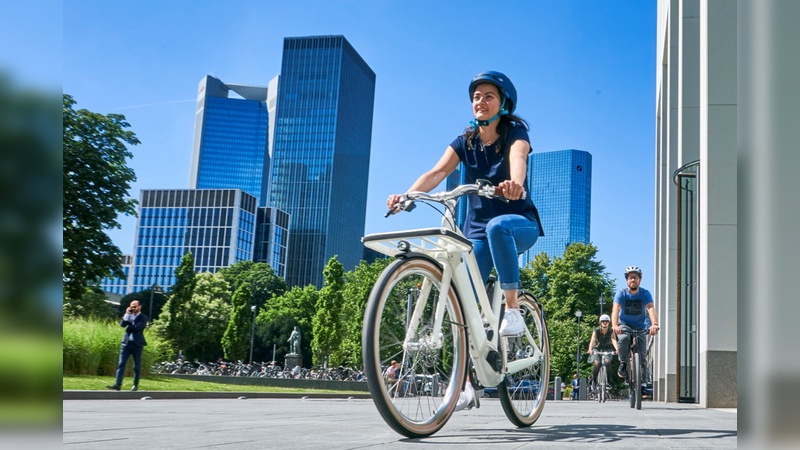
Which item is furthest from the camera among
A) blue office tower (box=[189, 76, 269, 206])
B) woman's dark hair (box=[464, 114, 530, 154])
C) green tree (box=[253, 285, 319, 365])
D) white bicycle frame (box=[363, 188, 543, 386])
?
blue office tower (box=[189, 76, 269, 206])

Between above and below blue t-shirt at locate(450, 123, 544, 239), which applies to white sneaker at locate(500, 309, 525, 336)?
below

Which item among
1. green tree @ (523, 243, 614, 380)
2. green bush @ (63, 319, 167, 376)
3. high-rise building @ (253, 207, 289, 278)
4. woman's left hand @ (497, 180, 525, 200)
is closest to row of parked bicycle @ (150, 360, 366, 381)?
green tree @ (523, 243, 614, 380)

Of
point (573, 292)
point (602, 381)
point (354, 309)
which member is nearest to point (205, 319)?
point (354, 309)

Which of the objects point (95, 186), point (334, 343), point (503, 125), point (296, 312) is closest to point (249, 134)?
point (296, 312)

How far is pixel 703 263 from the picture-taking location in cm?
1073

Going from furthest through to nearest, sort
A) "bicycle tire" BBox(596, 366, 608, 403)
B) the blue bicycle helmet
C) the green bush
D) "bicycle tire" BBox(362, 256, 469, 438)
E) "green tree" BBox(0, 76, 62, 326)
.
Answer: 1. the green bush
2. "bicycle tire" BBox(596, 366, 608, 403)
3. the blue bicycle helmet
4. "bicycle tire" BBox(362, 256, 469, 438)
5. "green tree" BBox(0, 76, 62, 326)

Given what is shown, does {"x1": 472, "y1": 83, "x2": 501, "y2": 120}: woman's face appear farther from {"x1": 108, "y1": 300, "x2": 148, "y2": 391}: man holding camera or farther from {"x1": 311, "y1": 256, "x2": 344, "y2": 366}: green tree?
{"x1": 311, "y1": 256, "x2": 344, "y2": 366}: green tree

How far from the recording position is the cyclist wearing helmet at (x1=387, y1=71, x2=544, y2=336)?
435 centimetres

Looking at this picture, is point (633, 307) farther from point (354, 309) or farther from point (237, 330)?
point (237, 330)

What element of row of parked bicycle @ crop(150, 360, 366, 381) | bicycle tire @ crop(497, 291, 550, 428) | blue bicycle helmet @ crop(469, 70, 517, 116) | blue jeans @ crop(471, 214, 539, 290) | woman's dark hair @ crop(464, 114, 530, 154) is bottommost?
row of parked bicycle @ crop(150, 360, 366, 381)

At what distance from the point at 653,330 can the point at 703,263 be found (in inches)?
46.0

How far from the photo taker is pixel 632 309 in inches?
430

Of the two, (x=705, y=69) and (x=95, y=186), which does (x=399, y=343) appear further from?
(x=95, y=186)

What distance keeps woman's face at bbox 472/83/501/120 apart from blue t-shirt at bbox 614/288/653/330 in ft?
22.6
